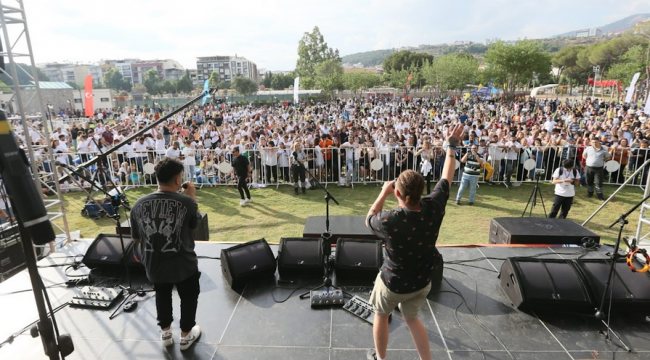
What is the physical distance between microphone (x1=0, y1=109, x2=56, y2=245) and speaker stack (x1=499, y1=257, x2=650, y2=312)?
440 centimetres

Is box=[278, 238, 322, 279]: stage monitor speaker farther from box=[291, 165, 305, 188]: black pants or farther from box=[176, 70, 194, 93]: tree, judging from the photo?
box=[176, 70, 194, 93]: tree

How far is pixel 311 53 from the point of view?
208 ft

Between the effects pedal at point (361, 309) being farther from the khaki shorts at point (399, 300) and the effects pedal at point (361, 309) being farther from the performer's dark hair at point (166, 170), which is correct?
the performer's dark hair at point (166, 170)

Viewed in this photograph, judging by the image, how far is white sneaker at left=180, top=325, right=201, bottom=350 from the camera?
345cm

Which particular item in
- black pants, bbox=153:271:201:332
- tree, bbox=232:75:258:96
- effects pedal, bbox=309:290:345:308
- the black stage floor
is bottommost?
the black stage floor

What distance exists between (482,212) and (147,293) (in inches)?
293

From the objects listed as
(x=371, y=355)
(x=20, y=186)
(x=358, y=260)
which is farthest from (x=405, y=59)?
(x=20, y=186)

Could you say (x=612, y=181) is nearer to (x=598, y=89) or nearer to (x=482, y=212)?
(x=482, y=212)

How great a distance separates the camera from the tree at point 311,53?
6231 centimetres

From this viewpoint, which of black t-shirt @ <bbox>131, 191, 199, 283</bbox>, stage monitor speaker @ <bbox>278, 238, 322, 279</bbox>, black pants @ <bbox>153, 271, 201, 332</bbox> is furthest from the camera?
stage monitor speaker @ <bbox>278, 238, 322, 279</bbox>

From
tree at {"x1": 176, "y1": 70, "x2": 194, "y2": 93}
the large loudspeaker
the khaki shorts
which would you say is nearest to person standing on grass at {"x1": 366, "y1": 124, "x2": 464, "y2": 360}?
the khaki shorts

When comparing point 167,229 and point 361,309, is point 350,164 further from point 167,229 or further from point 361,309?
point 167,229

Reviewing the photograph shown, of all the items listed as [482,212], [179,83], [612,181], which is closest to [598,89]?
[612,181]

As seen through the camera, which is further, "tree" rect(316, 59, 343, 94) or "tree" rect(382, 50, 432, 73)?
"tree" rect(382, 50, 432, 73)
